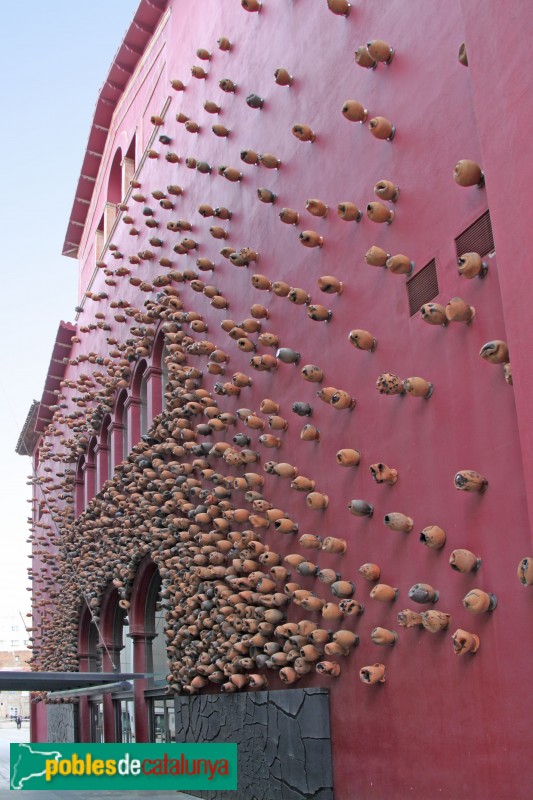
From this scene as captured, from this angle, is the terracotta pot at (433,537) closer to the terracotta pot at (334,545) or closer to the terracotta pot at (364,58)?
the terracotta pot at (334,545)

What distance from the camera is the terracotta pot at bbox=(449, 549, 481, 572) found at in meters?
5.91

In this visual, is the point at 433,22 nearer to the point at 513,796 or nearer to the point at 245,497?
the point at 245,497

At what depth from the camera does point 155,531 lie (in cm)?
1283

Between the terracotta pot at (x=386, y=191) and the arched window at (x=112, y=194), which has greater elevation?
the arched window at (x=112, y=194)

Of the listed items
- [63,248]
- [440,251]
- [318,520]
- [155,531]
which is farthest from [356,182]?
[63,248]

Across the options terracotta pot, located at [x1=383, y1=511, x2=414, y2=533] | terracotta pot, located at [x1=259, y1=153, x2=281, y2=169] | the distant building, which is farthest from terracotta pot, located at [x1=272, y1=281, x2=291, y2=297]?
the distant building

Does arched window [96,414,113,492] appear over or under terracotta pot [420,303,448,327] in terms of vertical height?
over

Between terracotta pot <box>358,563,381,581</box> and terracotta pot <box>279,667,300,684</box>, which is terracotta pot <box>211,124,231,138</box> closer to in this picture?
terracotta pot <box>358,563,381,581</box>

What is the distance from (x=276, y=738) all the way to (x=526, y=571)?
4625 millimetres

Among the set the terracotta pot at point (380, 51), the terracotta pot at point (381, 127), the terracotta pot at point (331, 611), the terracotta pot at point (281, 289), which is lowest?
the terracotta pot at point (331, 611)

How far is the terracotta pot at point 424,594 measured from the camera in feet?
20.8

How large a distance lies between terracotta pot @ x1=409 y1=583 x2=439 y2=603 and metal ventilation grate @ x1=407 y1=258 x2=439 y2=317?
7.67ft

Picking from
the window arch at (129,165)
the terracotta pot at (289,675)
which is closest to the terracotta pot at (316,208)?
the terracotta pot at (289,675)

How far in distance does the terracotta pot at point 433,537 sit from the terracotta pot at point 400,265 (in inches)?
88.1
